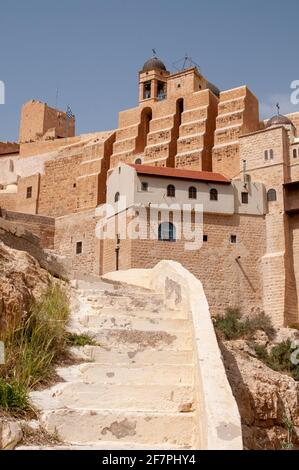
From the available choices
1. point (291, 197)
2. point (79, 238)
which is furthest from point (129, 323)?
point (79, 238)

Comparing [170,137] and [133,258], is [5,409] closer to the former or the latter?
[133,258]

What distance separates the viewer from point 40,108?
5094 cm

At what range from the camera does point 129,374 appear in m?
5.72

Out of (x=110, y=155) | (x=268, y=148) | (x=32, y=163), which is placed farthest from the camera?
(x=32, y=163)

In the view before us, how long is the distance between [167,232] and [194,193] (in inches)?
104

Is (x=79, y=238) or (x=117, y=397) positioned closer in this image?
(x=117, y=397)

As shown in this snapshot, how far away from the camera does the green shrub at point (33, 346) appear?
521cm

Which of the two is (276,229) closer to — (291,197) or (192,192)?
(291,197)

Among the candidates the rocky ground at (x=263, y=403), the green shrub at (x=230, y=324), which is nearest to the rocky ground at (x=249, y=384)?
the rocky ground at (x=263, y=403)

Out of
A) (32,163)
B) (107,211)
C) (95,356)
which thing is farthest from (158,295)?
(32,163)

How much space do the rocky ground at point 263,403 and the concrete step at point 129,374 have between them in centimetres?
82

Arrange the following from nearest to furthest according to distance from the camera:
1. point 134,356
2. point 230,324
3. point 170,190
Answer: point 134,356, point 230,324, point 170,190

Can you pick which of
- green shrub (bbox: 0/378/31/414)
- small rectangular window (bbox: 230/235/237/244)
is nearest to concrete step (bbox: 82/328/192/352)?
green shrub (bbox: 0/378/31/414)

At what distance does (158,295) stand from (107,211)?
79.5 ft
